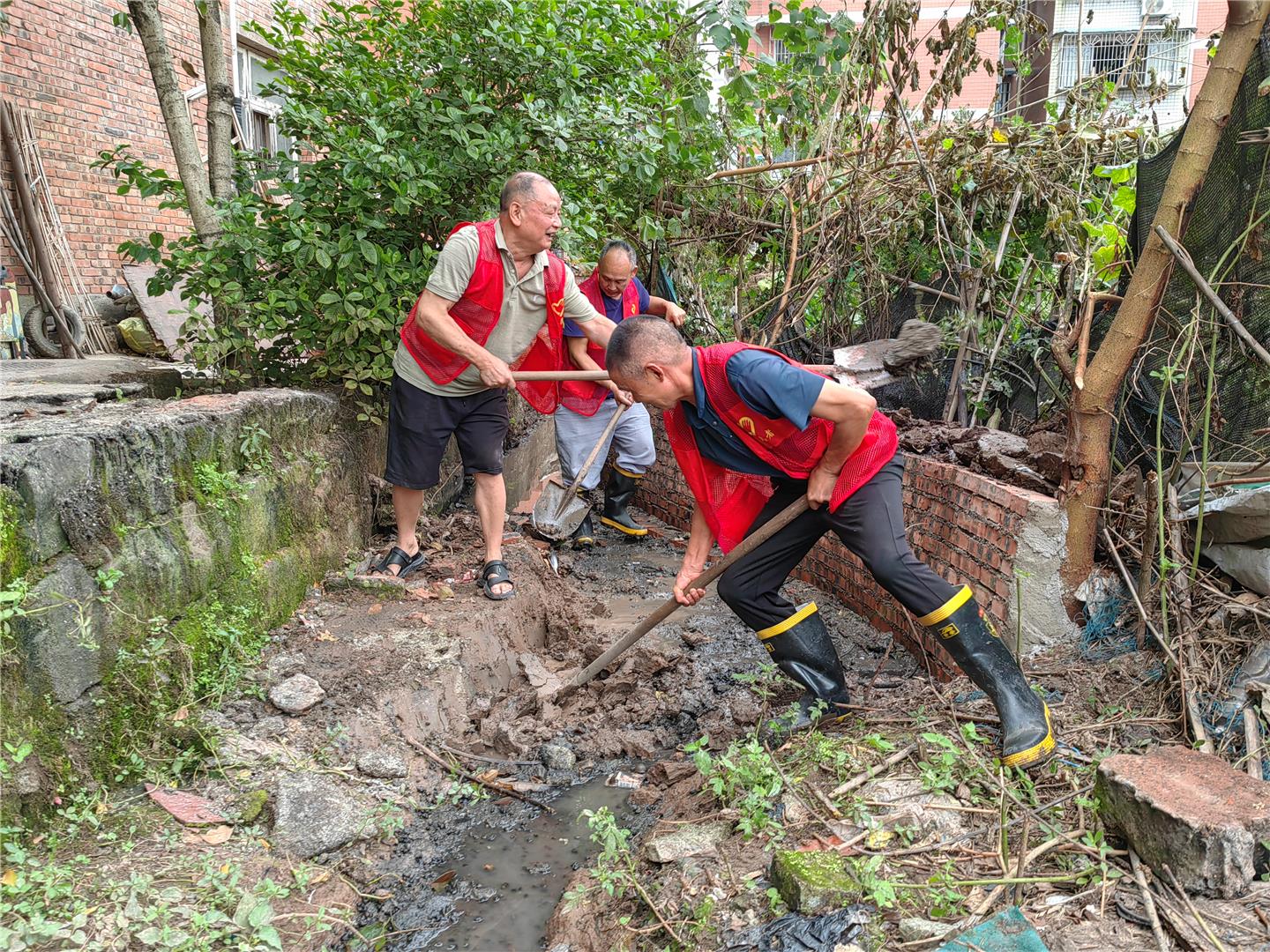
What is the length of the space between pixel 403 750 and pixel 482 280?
1.96m

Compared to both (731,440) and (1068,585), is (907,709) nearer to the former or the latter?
(1068,585)

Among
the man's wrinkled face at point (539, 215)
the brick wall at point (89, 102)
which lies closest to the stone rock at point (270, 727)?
the man's wrinkled face at point (539, 215)

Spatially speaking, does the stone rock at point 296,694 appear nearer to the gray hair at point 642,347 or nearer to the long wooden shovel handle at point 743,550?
the long wooden shovel handle at point 743,550

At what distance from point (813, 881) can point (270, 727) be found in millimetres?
1881

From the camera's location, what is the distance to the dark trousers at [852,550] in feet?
9.38

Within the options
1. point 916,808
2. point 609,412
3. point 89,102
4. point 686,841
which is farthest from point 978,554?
point 89,102

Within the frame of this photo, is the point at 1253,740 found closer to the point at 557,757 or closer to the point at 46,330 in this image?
the point at 557,757

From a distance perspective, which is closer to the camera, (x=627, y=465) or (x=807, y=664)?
(x=807, y=664)

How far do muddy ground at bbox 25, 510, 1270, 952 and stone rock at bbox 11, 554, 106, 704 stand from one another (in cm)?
41

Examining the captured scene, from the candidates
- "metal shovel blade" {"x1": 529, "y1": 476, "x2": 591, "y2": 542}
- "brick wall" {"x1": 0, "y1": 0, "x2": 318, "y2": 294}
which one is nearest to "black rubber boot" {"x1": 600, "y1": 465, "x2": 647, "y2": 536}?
"metal shovel blade" {"x1": 529, "y1": 476, "x2": 591, "y2": 542}

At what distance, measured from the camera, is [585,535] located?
605 centimetres

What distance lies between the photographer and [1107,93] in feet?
15.6

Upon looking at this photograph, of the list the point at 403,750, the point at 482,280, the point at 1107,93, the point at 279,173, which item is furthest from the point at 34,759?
the point at 1107,93

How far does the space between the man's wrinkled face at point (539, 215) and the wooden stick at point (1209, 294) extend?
7.43 feet
